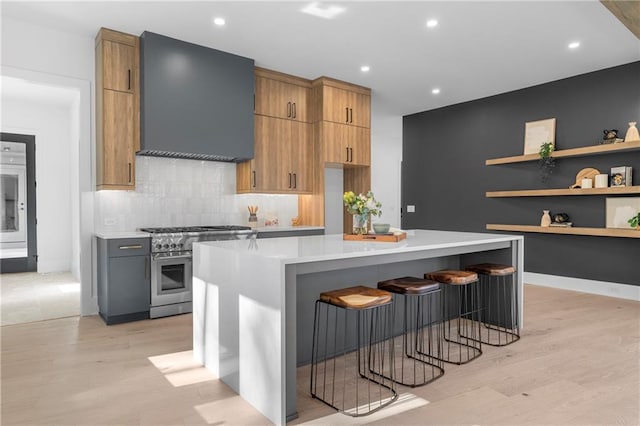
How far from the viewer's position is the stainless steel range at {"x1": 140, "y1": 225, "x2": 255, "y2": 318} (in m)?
4.13

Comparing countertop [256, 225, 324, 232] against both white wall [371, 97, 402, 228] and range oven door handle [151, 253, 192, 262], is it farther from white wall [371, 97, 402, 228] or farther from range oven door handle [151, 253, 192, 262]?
white wall [371, 97, 402, 228]

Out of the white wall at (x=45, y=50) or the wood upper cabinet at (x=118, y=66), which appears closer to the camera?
the white wall at (x=45, y=50)

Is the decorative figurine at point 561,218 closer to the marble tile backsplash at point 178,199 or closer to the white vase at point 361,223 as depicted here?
the white vase at point 361,223

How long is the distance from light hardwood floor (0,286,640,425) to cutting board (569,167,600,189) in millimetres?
2015

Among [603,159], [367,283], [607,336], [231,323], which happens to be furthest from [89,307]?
[603,159]

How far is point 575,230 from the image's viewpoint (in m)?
5.26

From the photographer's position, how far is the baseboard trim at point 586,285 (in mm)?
5000

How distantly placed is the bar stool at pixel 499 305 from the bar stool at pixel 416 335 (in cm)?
47

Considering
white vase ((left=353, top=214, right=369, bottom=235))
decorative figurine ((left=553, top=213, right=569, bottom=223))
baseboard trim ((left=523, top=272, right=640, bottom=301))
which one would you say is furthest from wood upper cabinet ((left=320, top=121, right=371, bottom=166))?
baseboard trim ((left=523, top=272, right=640, bottom=301))

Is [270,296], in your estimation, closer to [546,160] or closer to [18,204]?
[546,160]

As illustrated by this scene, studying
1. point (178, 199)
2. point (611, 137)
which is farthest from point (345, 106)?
point (611, 137)

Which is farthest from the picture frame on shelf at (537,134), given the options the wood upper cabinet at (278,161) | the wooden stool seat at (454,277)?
the wooden stool seat at (454,277)

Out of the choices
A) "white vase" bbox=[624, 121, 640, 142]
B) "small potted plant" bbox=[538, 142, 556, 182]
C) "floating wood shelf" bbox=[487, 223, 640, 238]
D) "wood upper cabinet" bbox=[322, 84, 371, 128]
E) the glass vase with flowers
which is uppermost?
"wood upper cabinet" bbox=[322, 84, 371, 128]

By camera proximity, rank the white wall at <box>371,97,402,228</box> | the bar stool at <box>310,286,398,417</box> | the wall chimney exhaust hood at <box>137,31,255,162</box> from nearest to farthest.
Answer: the bar stool at <box>310,286,398,417</box> < the wall chimney exhaust hood at <box>137,31,255,162</box> < the white wall at <box>371,97,402,228</box>
